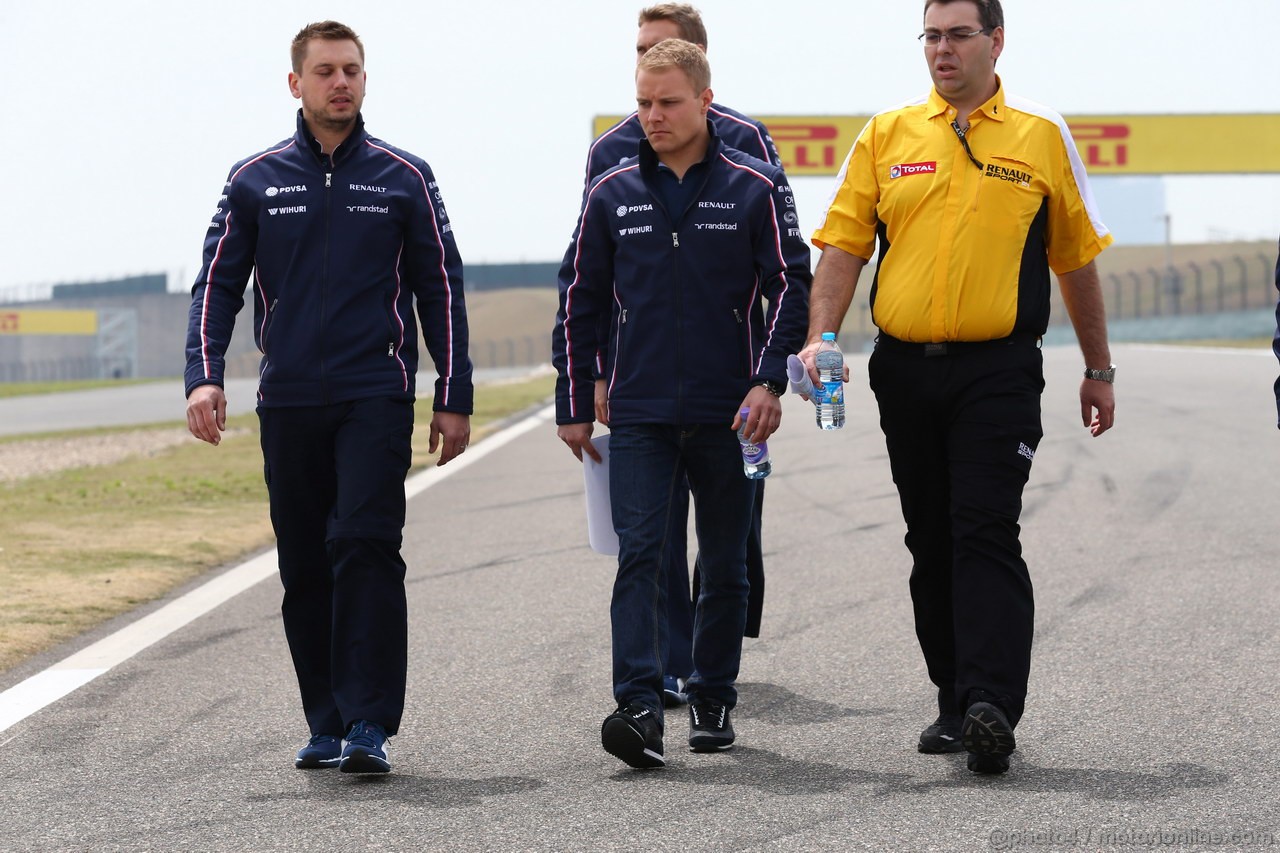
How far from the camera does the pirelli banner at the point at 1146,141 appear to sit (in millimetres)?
49656

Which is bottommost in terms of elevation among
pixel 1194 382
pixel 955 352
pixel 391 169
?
pixel 1194 382

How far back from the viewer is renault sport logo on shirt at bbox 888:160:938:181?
4.59 m

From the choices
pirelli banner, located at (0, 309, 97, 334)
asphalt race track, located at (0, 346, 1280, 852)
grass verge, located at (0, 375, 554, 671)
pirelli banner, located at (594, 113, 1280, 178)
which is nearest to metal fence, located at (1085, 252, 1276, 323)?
pirelli banner, located at (594, 113, 1280, 178)

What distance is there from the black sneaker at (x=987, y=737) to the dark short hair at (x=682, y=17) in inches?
89.7

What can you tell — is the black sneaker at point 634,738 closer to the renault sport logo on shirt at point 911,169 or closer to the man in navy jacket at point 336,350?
the man in navy jacket at point 336,350

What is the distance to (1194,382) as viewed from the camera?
23781 millimetres

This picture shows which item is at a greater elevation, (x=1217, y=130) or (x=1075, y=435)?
(x=1217, y=130)

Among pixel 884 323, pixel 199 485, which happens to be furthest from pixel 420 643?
pixel 199 485

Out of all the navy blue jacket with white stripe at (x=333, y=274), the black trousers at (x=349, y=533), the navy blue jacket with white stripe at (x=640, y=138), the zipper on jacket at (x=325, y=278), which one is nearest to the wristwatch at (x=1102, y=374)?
the navy blue jacket with white stripe at (x=640, y=138)

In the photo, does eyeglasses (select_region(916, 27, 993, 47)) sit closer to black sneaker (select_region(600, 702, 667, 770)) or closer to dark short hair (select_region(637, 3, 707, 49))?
dark short hair (select_region(637, 3, 707, 49))

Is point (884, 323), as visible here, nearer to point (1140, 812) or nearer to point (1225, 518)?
point (1140, 812)

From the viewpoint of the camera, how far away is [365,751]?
4.48 m

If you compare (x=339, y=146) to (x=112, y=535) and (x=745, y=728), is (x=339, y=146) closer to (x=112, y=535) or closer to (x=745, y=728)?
(x=745, y=728)

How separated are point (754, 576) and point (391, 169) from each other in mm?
1877
